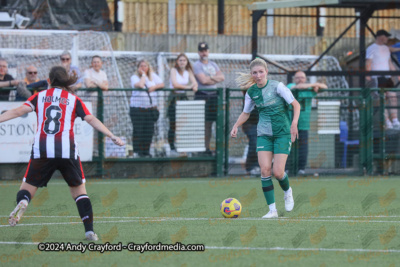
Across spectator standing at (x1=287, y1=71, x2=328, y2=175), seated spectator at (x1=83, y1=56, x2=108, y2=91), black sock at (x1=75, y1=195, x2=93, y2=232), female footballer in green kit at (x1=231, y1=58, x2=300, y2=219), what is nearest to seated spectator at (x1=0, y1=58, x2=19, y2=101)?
seated spectator at (x1=83, y1=56, x2=108, y2=91)

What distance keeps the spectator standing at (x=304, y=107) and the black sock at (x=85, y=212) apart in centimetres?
911

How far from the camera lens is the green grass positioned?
20.5ft

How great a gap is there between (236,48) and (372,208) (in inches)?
423

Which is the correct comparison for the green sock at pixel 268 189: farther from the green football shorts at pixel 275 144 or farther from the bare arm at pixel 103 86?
the bare arm at pixel 103 86

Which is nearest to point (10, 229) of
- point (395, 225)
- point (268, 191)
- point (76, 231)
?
point (76, 231)

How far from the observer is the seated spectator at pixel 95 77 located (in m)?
15.4

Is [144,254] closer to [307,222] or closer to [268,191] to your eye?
[307,222]

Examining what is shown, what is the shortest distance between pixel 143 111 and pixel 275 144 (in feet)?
20.6

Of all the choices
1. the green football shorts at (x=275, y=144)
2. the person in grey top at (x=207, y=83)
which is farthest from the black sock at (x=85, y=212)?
the person in grey top at (x=207, y=83)

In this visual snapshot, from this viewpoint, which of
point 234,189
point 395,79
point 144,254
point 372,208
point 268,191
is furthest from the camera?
point 395,79

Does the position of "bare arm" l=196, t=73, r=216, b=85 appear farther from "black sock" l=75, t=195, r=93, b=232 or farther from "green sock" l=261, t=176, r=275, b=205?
"black sock" l=75, t=195, r=93, b=232

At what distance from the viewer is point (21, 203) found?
7379 millimetres

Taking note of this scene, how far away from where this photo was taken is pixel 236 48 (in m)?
20.4

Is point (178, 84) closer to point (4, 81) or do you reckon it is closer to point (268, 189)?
point (4, 81)
